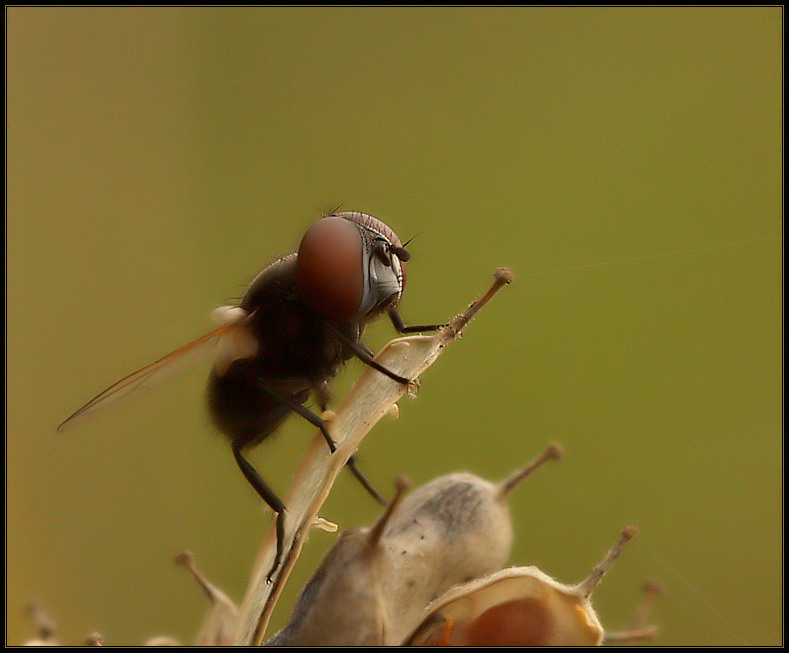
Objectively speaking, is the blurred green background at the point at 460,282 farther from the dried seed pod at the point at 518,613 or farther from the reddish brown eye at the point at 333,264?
the dried seed pod at the point at 518,613

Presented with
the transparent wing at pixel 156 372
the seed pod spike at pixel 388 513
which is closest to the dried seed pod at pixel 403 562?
the seed pod spike at pixel 388 513

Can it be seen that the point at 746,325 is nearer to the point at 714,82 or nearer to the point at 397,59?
the point at 714,82

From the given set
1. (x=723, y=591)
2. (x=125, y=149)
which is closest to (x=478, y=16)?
(x=125, y=149)

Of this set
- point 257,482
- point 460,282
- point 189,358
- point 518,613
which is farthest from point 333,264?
point 460,282

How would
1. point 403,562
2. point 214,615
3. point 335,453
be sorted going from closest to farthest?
point 335,453, point 403,562, point 214,615

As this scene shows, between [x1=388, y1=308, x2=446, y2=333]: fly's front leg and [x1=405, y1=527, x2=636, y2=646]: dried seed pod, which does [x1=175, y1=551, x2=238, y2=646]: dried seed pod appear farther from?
[x1=388, y1=308, x2=446, y2=333]: fly's front leg

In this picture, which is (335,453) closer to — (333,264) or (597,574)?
(597,574)
